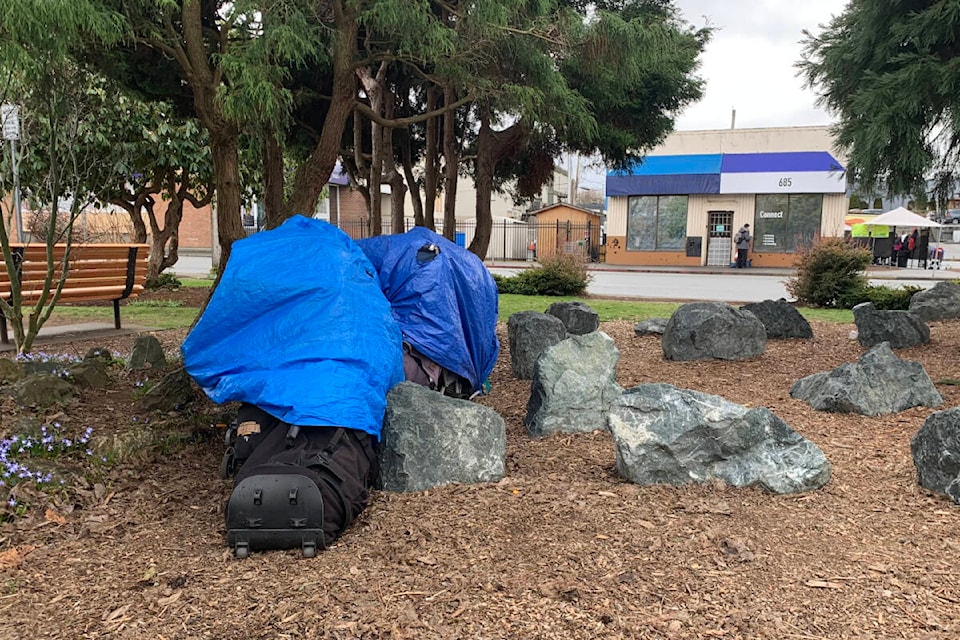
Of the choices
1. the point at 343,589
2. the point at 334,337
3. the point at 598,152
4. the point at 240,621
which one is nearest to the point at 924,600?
the point at 343,589

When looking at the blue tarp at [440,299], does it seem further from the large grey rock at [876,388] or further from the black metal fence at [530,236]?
the black metal fence at [530,236]

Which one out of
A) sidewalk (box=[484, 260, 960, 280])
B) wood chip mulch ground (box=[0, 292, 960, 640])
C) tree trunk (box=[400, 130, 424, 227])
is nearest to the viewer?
wood chip mulch ground (box=[0, 292, 960, 640])

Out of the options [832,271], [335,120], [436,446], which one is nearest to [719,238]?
[832,271]

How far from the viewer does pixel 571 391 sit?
14.4 ft

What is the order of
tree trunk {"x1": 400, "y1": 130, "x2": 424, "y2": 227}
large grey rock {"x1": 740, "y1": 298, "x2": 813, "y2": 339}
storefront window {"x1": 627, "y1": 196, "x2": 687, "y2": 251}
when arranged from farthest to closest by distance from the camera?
1. storefront window {"x1": 627, "y1": 196, "x2": 687, "y2": 251}
2. tree trunk {"x1": 400, "y1": 130, "x2": 424, "y2": 227}
3. large grey rock {"x1": 740, "y1": 298, "x2": 813, "y2": 339}

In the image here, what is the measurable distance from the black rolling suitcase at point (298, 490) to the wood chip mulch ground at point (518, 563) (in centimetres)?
8

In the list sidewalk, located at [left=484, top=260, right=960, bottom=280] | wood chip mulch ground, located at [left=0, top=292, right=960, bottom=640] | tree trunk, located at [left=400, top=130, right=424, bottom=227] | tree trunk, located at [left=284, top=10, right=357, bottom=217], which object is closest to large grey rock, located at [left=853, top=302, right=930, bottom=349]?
wood chip mulch ground, located at [left=0, top=292, right=960, bottom=640]

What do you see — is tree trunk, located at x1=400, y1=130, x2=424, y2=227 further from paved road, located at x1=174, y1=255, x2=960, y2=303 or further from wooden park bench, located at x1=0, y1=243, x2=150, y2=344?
paved road, located at x1=174, y1=255, x2=960, y2=303

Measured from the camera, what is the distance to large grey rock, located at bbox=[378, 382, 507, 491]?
3396 millimetres

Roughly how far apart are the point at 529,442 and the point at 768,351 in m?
4.10

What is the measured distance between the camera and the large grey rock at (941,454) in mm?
3199

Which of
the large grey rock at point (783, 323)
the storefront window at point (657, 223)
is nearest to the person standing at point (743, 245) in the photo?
the storefront window at point (657, 223)

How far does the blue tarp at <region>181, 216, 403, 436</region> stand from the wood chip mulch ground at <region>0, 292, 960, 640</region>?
20.4 inches

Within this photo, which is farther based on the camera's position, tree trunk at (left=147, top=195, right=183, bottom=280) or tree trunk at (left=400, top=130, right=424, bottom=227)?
tree trunk at (left=147, top=195, right=183, bottom=280)
